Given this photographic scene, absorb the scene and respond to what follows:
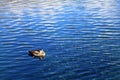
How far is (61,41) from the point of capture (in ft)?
138

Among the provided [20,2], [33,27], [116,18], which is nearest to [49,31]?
[33,27]

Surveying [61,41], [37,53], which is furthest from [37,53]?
[61,41]

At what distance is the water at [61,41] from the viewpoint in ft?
107

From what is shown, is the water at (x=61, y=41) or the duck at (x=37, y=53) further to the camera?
the duck at (x=37, y=53)

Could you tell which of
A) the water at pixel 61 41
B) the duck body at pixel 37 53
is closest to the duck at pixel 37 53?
the duck body at pixel 37 53

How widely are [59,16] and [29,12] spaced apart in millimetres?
6741

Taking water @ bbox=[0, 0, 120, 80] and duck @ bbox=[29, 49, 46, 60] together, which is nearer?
water @ bbox=[0, 0, 120, 80]

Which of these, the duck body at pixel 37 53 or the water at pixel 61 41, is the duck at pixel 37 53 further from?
the water at pixel 61 41

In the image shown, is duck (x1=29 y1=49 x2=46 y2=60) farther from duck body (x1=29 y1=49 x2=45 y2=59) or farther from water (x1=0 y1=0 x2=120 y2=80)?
water (x1=0 y1=0 x2=120 y2=80)

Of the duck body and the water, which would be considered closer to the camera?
the water

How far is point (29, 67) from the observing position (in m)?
33.7

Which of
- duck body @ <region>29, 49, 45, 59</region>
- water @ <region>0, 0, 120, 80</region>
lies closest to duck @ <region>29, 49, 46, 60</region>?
duck body @ <region>29, 49, 45, 59</region>

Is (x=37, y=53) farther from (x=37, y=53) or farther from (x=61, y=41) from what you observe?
(x=61, y=41)

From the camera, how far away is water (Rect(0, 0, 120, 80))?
1283 inches
